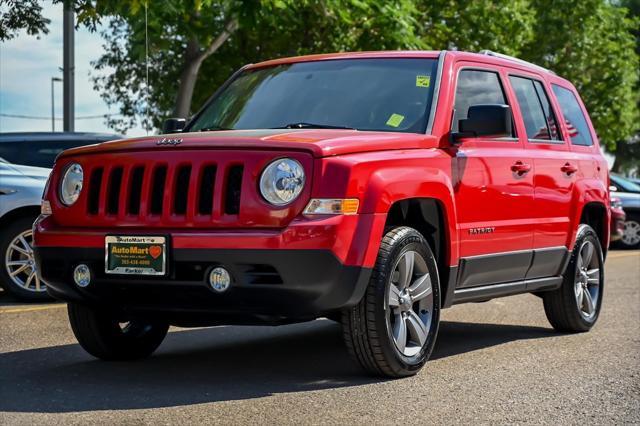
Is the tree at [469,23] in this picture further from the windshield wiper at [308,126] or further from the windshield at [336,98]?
the windshield wiper at [308,126]

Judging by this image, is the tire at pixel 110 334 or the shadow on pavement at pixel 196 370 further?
the tire at pixel 110 334

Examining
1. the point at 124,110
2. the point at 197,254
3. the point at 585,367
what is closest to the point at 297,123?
the point at 197,254

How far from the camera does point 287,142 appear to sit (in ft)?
19.4

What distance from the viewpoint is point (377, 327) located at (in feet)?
19.9

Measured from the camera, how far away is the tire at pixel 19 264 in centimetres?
1052

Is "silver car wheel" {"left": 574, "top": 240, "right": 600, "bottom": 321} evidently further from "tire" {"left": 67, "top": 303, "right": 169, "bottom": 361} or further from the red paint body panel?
"tire" {"left": 67, "top": 303, "right": 169, "bottom": 361}

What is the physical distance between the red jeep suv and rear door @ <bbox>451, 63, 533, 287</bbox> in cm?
1

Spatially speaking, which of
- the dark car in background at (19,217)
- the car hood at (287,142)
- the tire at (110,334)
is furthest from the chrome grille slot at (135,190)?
the dark car in background at (19,217)

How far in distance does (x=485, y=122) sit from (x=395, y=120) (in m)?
0.52

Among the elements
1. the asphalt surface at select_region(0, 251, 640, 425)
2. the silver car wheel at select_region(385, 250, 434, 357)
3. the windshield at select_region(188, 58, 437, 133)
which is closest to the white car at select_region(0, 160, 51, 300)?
the asphalt surface at select_region(0, 251, 640, 425)

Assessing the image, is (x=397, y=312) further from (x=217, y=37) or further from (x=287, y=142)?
(x=217, y=37)

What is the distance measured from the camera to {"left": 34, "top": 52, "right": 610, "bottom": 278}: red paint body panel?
580cm

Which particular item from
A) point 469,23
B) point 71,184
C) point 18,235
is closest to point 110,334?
point 71,184

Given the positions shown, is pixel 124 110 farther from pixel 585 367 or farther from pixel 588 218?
pixel 585 367
